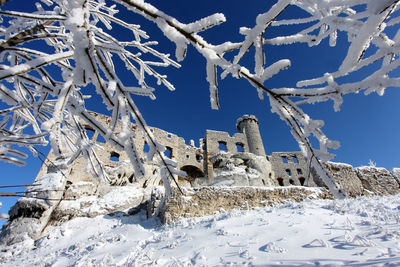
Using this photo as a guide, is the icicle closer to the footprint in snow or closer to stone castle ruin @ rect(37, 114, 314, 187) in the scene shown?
the footprint in snow

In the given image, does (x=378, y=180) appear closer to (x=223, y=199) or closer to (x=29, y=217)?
(x=223, y=199)

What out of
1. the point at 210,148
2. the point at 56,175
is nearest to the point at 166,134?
the point at 210,148

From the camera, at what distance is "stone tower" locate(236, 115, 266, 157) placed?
21.5 m

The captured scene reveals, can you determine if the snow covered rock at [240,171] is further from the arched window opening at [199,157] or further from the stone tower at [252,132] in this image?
the stone tower at [252,132]

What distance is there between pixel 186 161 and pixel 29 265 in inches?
601

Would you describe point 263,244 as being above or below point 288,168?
below

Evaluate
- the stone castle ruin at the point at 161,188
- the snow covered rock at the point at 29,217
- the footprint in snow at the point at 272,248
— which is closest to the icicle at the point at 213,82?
the stone castle ruin at the point at 161,188

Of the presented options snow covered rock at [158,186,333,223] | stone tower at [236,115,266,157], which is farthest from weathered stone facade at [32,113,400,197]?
snow covered rock at [158,186,333,223]

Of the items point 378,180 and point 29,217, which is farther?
point 378,180

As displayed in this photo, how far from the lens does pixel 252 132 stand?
75.2 feet

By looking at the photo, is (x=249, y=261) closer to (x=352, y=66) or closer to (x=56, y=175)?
(x=352, y=66)

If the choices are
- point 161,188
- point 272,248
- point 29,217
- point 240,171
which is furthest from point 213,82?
point 240,171

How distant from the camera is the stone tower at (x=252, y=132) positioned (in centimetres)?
2145

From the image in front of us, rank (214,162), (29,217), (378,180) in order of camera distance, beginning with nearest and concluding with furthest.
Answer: (29,217)
(378,180)
(214,162)
